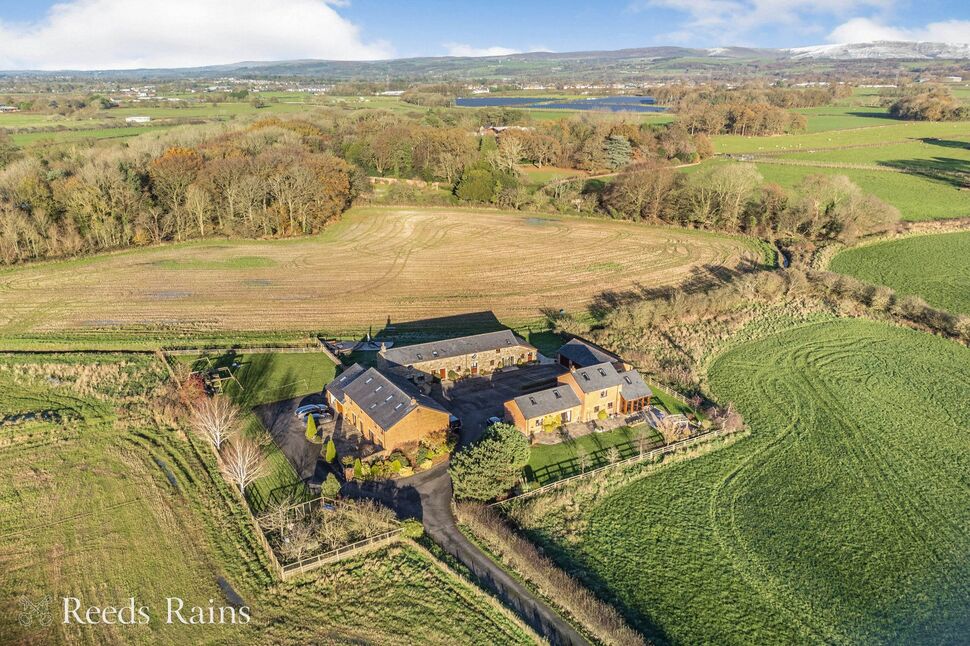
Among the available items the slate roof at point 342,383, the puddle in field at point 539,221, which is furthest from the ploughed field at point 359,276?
the slate roof at point 342,383

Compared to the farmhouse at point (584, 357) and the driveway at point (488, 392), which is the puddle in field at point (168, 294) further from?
the farmhouse at point (584, 357)

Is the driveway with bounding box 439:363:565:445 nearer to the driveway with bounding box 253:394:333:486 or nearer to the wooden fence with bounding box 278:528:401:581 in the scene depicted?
the driveway with bounding box 253:394:333:486

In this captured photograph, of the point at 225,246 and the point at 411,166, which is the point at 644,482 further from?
the point at 411,166

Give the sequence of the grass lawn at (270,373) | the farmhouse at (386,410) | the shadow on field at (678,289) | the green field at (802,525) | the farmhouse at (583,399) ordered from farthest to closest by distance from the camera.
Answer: the shadow on field at (678,289) → the grass lawn at (270,373) → the farmhouse at (583,399) → the farmhouse at (386,410) → the green field at (802,525)

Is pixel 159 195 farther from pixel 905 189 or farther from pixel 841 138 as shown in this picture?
pixel 841 138

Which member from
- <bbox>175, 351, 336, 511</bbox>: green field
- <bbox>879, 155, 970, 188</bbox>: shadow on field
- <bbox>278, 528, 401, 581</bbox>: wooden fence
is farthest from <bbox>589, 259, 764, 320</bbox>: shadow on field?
<bbox>879, 155, 970, 188</bbox>: shadow on field

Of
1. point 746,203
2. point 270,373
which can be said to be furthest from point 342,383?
point 746,203
